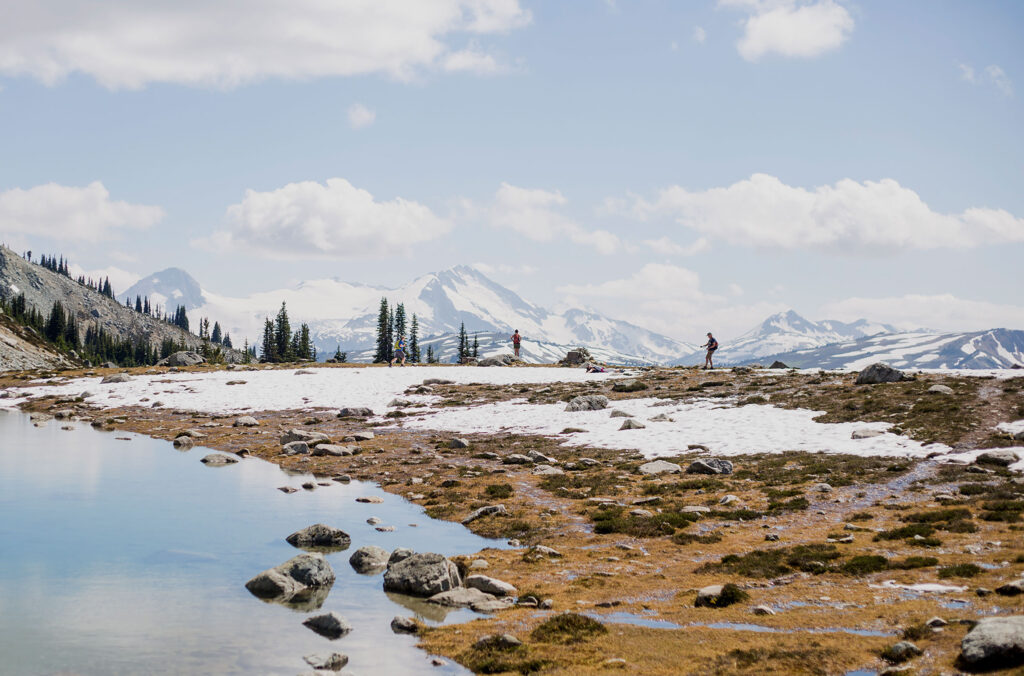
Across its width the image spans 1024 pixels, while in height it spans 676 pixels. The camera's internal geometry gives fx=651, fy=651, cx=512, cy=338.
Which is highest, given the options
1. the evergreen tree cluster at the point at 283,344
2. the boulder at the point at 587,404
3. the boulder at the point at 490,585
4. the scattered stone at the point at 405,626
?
the evergreen tree cluster at the point at 283,344

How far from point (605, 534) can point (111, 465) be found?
2792 centimetres

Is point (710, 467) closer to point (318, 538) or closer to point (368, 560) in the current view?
point (368, 560)

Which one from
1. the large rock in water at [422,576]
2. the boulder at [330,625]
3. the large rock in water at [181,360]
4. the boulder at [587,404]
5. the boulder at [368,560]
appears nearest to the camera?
the boulder at [330,625]

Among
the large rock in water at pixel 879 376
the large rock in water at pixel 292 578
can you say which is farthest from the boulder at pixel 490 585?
the large rock in water at pixel 879 376

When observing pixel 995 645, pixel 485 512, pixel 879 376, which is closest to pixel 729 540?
pixel 485 512

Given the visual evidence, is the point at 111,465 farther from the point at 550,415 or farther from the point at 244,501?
the point at 550,415

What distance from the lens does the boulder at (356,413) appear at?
5353 cm

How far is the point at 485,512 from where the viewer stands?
26.2 metres

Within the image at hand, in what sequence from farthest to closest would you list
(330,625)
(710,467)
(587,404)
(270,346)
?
1. (270,346)
2. (587,404)
3. (710,467)
4. (330,625)

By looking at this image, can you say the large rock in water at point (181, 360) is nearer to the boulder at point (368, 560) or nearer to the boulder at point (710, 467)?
the boulder at point (710, 467)

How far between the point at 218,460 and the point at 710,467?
26988mm

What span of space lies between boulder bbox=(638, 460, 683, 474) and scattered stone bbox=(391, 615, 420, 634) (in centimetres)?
1941

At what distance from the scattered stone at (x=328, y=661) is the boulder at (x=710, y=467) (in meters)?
22.5

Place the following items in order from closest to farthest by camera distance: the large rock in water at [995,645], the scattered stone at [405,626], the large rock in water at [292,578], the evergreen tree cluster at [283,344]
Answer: the large rock in water at [995,645] → the scattered stone at [405,626] → the large rock in water at [292,578] → the evergreen tree cluster at [283,344]
